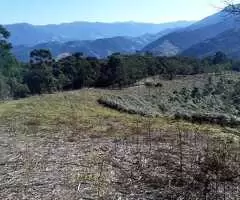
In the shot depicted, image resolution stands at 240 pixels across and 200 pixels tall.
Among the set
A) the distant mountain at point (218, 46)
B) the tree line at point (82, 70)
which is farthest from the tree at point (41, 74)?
the distant mountain at point (218, 46)

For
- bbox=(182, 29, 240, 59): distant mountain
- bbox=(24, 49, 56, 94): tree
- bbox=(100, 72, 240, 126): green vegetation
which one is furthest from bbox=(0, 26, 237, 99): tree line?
bbox=(182, 29, 240, 59): distant mountain

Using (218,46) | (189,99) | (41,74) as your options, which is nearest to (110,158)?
(189,99)

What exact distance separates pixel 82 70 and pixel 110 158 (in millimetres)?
30738

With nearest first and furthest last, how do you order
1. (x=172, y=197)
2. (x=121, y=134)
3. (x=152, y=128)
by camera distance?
1. (x=172, y=197)
2. (x=121, y=134)
3. (x=152, y=128)

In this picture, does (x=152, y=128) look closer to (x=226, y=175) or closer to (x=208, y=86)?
(x=226, y=175)

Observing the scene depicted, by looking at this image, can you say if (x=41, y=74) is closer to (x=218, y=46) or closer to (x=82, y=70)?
(x=82, y=70)

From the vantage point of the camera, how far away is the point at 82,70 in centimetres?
3744

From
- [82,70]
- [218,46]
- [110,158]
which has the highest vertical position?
[110,158]

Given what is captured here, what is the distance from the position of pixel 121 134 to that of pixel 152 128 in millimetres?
975

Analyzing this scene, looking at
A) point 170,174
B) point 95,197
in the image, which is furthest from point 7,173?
point 170,174

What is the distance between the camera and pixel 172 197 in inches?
211

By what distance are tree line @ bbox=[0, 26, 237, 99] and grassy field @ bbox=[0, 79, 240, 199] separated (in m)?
17.3

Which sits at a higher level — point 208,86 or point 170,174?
point 170,174

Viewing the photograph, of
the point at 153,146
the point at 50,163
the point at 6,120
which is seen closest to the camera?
the point at 50,163
